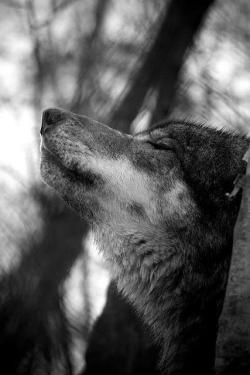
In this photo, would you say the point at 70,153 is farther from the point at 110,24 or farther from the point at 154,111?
the point at 110,24

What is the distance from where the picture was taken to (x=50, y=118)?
8.25ft

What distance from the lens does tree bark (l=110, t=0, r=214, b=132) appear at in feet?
13.8

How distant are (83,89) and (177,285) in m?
2.31

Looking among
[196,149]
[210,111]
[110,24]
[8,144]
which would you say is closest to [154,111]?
[210,111]

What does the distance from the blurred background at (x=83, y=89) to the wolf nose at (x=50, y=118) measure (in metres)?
1.43

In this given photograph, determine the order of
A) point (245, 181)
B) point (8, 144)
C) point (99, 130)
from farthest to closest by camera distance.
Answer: point (8, 144) < point (99, 130) < point (245, 181)

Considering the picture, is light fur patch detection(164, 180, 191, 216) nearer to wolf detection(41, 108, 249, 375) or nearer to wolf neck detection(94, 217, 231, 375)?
wolf detection(41, 108, 249, 375)

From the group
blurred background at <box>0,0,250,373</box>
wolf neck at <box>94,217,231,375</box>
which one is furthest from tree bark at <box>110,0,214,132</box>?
wolf neck at <box>94,217,231,375</box>

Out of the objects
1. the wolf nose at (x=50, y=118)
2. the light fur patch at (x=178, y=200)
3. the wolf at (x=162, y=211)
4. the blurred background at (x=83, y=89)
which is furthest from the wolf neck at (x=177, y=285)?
the blurred background at (x=83, y=89)

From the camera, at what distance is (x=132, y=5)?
14.2 ft

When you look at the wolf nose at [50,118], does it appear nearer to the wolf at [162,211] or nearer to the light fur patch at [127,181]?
the wolf at [162,211]

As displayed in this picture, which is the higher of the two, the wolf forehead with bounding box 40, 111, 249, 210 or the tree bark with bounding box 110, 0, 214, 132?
the tree bark with bounding box 110, 0, 214, 132

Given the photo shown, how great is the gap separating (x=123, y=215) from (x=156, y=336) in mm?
752

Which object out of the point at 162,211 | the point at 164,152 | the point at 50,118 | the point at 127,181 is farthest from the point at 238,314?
the point at 50,118
